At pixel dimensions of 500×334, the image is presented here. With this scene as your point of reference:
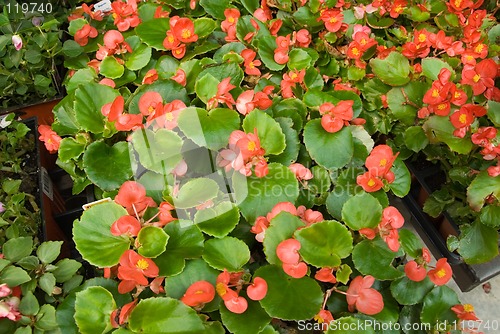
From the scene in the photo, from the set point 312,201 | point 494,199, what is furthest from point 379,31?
point 312,201

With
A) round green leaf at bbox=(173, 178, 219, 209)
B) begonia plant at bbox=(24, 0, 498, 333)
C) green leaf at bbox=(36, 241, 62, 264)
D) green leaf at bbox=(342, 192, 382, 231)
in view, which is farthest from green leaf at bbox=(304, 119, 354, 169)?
green leaf at bbox=(36, 241, 62, 264)

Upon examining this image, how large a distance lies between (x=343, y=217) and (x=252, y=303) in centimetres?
22

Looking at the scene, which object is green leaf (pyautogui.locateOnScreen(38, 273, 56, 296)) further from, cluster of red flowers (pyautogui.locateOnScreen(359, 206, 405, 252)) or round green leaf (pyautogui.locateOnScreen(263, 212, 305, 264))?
cluster of red flowers (pyautogui.locateOnScreen(359, 206, 405, 252))

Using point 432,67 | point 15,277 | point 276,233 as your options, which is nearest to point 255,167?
point 276,233

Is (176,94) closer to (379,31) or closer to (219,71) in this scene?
(219,71)

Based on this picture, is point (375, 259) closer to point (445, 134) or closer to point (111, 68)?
point (445, 134)

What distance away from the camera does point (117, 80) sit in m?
1.15

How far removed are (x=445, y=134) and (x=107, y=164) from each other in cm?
76

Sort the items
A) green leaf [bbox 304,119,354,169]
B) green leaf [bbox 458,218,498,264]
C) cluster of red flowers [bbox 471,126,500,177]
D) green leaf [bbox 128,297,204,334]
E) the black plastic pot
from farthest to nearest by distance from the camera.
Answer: the black plastic pot, green leaf [bbox 458,218,498,264], cluster of red flowers [bbox 471,126,500,177], green leaf [bbox 304,119,354,169], green leaf [bbox 128,297,204,334]

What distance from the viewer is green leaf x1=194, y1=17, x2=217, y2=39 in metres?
1.18

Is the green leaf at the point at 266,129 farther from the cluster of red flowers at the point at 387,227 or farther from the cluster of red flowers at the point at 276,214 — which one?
the cluster of red flowers at the point at 387,227

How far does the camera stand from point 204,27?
46.9 inches

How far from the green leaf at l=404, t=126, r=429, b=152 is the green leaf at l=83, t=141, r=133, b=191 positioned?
26.3 inches

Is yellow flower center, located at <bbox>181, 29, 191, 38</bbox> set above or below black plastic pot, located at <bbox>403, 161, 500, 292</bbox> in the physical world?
above
